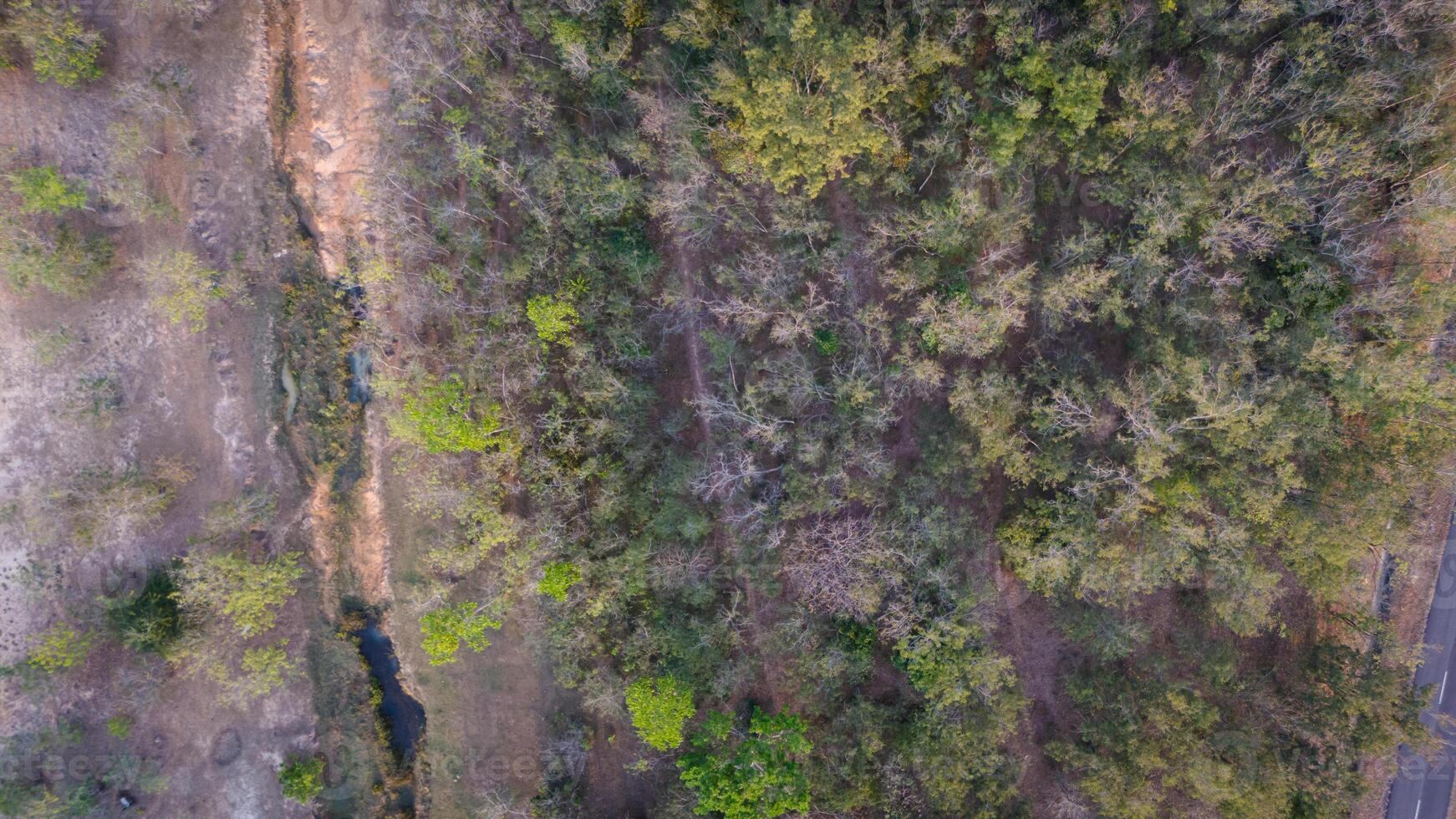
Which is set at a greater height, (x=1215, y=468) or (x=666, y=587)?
(x=1215, y=468)

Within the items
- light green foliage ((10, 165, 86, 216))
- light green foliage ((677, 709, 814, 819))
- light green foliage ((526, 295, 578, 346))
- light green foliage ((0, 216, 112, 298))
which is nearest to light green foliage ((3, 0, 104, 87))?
light green foliage ((10, 165, 86, 216))

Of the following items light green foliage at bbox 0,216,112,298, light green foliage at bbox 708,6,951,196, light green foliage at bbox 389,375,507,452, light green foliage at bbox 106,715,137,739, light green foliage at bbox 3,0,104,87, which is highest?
light green foliage at bbox 708,6,951,196

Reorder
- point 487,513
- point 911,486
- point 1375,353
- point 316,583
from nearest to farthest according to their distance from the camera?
point 1375,353 < point 911,486 < point 487,513 < point 316,583

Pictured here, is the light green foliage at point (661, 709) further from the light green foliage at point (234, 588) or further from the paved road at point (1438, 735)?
the paved road at point (1438, 735)

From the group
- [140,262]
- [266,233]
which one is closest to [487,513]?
[266,233]

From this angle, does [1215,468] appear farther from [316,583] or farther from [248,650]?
[248,650]

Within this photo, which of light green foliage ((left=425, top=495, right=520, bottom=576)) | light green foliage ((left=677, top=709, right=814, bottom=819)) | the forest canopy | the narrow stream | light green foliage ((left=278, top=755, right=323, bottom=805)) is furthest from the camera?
the narrow stream

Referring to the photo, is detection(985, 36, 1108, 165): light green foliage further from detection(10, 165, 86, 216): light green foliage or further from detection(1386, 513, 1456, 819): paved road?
detection(10, 165, 86, 216): light green foliage

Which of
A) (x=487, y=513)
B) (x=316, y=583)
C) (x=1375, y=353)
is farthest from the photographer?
(x=316, y=583)
